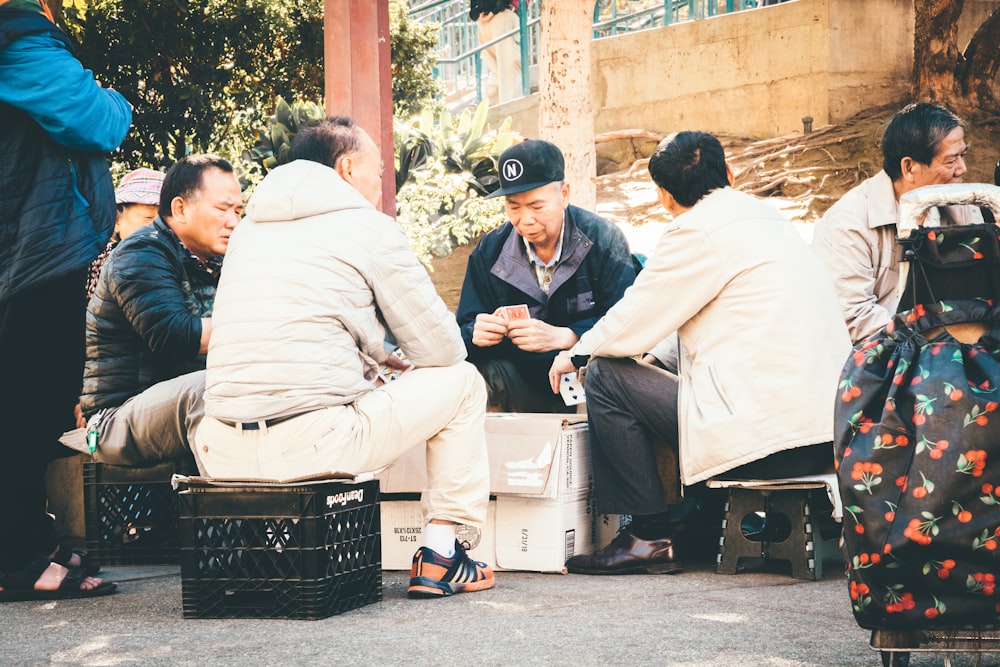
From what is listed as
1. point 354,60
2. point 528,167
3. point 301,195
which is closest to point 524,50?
point 354,60

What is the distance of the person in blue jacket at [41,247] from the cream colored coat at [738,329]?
6.26ft

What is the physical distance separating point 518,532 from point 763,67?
10533 millimetres

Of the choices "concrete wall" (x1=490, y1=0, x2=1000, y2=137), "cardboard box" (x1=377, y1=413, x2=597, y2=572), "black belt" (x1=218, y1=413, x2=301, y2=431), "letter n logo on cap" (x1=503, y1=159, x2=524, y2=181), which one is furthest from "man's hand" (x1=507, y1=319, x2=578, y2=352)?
"concrete wall" (x1=490, y1=0, x2=1000, y2=137)

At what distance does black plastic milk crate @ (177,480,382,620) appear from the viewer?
12.7 ft

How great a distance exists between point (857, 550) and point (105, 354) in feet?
10.4

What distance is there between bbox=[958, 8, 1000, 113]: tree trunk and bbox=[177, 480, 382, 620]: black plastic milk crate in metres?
10.6

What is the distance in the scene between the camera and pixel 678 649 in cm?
343

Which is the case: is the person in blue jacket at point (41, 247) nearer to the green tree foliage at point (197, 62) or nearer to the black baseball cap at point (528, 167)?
the black baseball cap at point (528, 167)

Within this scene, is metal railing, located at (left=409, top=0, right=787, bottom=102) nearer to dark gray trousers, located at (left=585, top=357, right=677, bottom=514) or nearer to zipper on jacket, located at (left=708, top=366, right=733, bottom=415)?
dark gray trousers, located at (left=585, top=357, right=677, bottom=514)

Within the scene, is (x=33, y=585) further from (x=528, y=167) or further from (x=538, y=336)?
(x=528, y=167)

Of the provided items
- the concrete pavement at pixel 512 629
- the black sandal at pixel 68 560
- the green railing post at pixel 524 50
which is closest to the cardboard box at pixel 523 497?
the concrete pavement at pixel 512 629

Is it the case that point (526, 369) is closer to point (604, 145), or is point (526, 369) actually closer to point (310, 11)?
point (310, 11)

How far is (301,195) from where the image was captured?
13.5ft

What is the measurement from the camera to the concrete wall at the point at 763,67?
1359 cm
